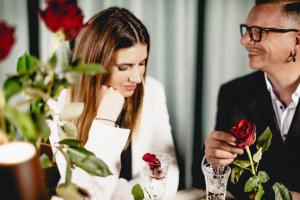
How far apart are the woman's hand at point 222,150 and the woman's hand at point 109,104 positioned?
335 millimetres

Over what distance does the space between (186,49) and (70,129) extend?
809mm

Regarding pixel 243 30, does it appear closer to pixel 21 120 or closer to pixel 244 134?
pixel 244 134

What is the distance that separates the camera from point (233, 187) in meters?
1.55

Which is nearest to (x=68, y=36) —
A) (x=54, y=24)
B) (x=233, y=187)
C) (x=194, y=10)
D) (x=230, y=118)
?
(x=54, y=24)

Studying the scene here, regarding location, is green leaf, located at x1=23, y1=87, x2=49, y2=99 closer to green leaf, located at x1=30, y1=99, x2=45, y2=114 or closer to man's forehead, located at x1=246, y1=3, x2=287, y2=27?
green leaf, located at x1=30, y1=99, x2=45, y2=114

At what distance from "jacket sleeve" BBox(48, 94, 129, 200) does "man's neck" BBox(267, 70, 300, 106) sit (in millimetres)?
740

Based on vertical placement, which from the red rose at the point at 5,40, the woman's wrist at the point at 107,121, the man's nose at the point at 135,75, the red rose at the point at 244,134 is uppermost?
the red rose at the point at 5,40

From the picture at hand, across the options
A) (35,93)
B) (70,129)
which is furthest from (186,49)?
(35,93)

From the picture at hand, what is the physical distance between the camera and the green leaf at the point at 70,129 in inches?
34.3

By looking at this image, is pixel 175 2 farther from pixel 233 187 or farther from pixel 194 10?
pixel 233 187

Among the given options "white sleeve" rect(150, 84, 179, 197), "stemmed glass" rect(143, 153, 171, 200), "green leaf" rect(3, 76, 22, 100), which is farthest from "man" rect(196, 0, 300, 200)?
"green leaf" rect(3, 76, 22, 100)

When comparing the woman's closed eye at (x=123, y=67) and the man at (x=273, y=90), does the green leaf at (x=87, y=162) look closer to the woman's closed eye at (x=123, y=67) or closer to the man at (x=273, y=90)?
the woman's closed eye at (x=123, y=67)

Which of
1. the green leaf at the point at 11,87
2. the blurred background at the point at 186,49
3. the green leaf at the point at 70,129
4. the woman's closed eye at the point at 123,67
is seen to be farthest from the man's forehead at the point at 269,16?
the green leaf at the point at 11,87

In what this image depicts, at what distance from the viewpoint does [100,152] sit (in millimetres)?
1294
